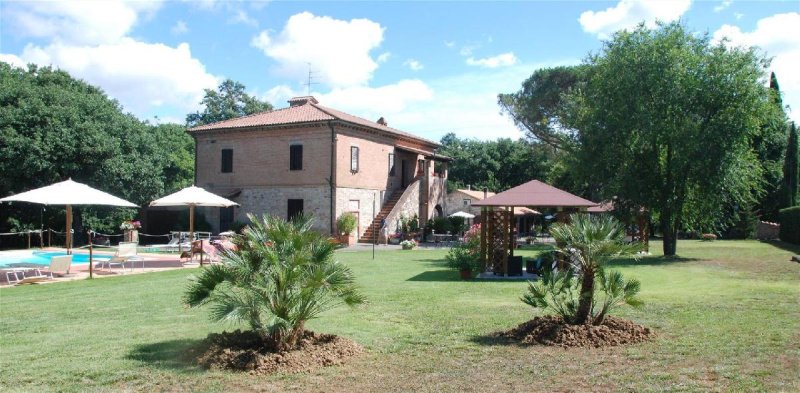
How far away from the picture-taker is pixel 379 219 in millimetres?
33812

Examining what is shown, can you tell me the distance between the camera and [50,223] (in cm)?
3003

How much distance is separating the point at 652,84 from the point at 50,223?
91.7 ft

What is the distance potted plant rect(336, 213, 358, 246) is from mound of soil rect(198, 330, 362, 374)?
2307cm

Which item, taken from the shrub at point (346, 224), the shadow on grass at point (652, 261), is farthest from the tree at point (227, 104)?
the shadow on grass at point (652, 261)

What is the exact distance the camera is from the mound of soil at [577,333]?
7.55 meters

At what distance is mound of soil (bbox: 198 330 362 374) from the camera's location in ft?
21.5

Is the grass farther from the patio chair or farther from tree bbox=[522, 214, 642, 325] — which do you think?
the patio chair

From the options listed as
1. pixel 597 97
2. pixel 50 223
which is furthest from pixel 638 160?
pixel 50 223

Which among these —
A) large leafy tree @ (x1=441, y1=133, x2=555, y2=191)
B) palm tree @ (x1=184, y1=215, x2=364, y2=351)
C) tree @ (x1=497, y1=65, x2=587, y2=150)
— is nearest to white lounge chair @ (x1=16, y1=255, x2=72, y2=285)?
palm tree @ (x1=184, y1=215, x2=364, y2=351)

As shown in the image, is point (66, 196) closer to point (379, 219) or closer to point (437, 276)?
point (437, 276)

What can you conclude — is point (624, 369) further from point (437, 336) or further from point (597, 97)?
point (597, 97)

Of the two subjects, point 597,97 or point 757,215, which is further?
point 757,215

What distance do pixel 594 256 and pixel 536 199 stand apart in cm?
853

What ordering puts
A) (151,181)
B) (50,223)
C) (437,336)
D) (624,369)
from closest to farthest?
(624,369) < (437,336) < (50,223) < (151,181)
